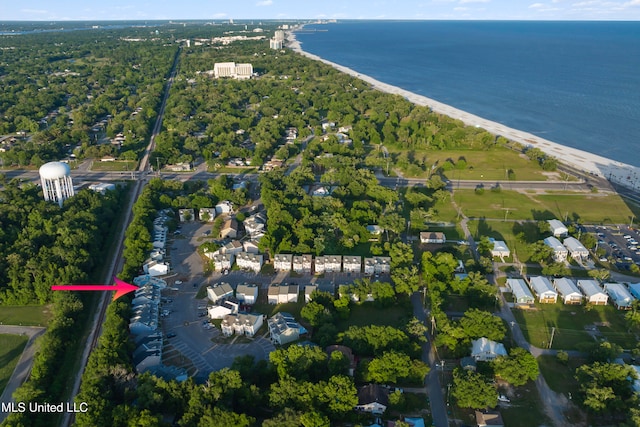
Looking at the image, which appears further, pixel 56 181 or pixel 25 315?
pixel 56 181

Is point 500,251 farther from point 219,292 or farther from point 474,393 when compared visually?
point 219,292

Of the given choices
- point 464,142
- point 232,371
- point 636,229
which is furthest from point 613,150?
point 232,371

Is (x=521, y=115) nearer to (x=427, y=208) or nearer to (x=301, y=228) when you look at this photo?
(x=427, y=208)

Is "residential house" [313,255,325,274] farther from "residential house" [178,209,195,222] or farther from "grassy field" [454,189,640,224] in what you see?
"grassy field" [454,189,640,224]

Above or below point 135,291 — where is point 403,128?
above

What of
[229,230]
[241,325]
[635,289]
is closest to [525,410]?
[635,289]

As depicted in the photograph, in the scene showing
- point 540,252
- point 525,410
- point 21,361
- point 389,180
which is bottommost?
point 525,410
